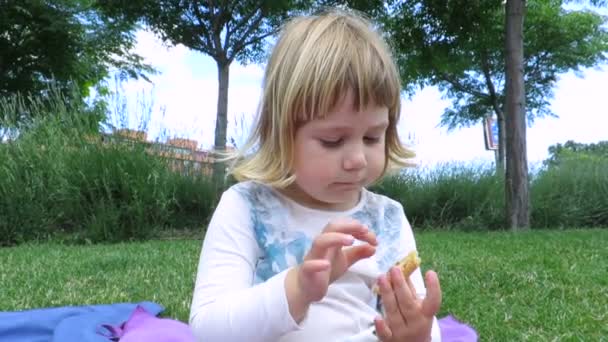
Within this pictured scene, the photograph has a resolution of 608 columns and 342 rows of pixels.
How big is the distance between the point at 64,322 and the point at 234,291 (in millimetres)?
1675

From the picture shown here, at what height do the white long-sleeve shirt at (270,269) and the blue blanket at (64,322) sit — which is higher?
the white long-sleeve shirt at (270,269)

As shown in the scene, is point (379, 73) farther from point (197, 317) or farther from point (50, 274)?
point (50, 274)

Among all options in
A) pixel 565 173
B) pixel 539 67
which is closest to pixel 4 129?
pixel 565 173

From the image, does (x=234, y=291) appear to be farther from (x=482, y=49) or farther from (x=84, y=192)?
(x=482, y=49)

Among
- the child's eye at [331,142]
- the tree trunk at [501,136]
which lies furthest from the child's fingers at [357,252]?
the tree trunk at [501,136]

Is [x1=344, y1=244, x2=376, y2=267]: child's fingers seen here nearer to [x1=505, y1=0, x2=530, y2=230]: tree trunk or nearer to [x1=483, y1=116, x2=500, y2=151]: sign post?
[x1=505, y1=0, x2=530, y2=230]: tree trunk

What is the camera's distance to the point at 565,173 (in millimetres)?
9031

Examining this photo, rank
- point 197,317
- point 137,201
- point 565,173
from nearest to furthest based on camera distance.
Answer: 1. point 197,317
2. point 137,201
3. point 565,173

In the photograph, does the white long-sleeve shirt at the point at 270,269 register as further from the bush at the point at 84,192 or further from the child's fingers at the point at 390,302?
the bush at the point at 84,192

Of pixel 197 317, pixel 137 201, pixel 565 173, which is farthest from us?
pixel 565 173

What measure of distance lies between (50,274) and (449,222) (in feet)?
17.0

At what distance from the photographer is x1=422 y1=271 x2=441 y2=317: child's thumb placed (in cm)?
107

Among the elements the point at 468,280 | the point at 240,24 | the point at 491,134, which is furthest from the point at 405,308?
the point at 491,134

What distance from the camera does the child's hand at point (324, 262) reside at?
3.31ft
